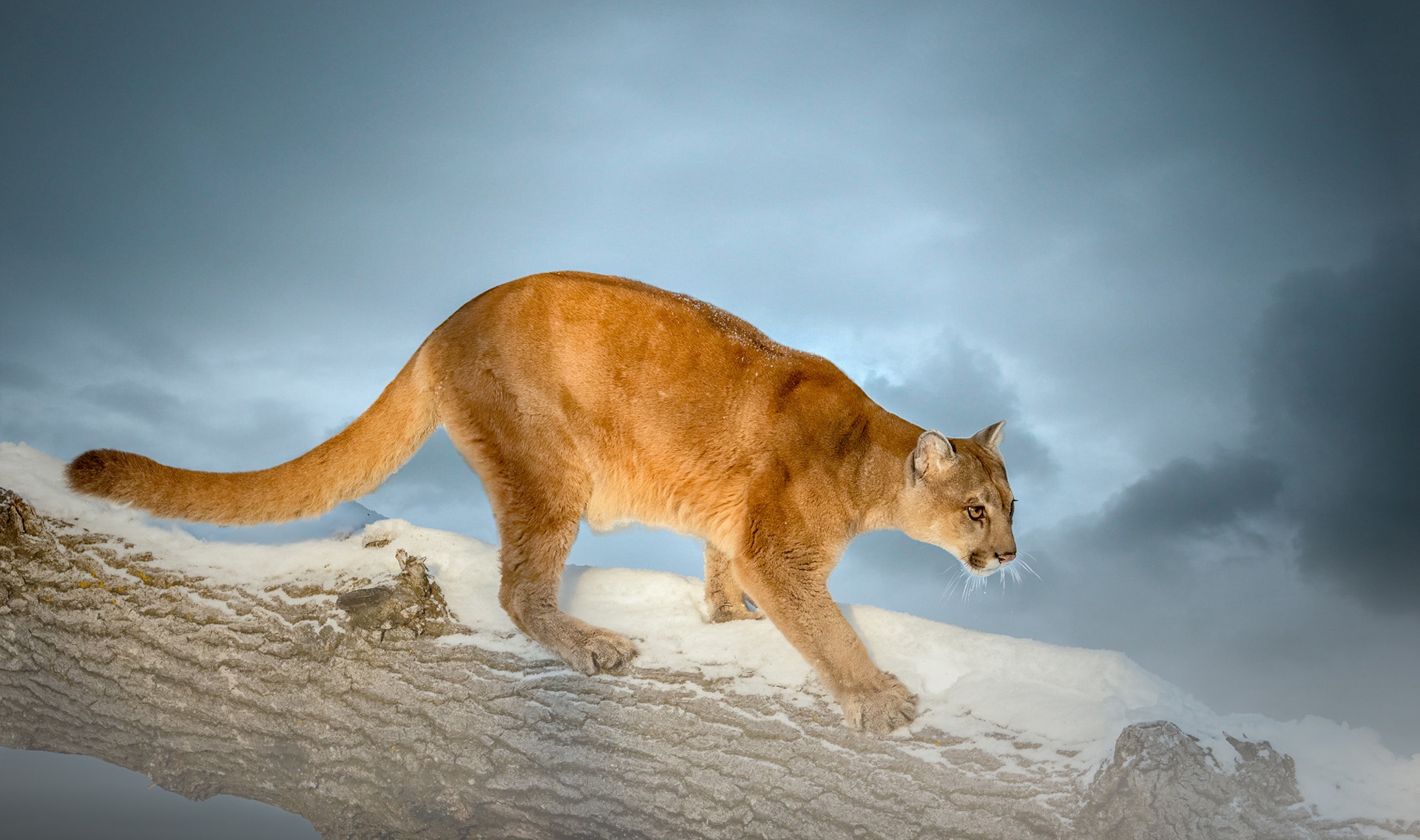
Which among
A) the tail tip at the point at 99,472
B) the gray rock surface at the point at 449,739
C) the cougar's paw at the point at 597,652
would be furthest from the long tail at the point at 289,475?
the cougar's paw at the point at 597,652

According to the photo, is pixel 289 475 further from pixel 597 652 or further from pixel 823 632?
pixel 823 632

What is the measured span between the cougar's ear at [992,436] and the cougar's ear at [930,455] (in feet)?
1.76

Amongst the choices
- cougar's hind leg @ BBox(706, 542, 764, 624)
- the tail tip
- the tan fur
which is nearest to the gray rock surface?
the tail tip

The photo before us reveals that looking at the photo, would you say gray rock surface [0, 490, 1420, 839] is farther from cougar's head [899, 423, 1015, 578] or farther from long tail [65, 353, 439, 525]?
cougar's head [899, 423, 1015, 578]

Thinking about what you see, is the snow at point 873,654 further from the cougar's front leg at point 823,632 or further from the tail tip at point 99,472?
the tail tip at point 99,472

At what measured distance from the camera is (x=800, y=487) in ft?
18.3

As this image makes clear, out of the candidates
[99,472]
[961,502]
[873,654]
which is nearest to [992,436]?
[961,502]

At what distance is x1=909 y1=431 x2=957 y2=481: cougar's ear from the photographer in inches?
218

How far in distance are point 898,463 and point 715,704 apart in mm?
2131

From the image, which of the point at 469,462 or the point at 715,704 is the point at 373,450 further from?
the point at 715,704

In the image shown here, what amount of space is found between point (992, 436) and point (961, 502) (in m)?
0.70

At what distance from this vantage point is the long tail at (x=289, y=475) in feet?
17.1

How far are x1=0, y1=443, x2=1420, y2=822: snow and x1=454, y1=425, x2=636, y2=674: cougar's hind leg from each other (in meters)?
0.15

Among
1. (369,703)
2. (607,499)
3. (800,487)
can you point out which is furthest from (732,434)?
(369,703)
